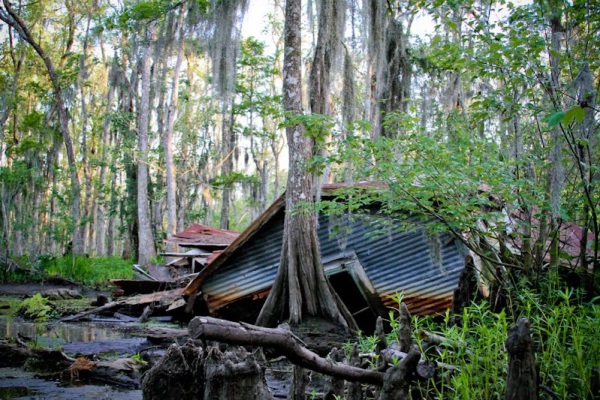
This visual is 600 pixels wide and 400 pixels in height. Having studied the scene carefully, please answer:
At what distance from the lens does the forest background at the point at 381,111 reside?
190 inches

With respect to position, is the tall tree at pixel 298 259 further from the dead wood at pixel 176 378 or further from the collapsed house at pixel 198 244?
the collapsed house at pixel 198 244

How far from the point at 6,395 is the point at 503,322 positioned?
5216mm

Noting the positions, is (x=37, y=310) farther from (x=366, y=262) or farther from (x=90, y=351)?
(x=366, y=262)

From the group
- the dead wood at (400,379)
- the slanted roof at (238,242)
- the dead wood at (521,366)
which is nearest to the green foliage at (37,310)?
the slanted roof at (238,242)

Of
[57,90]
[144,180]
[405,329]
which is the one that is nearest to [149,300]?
[405,329]

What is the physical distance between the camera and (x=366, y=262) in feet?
34.5

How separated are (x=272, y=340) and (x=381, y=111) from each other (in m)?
4.20

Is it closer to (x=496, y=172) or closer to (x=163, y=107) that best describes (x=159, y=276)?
(x=496, y=172)

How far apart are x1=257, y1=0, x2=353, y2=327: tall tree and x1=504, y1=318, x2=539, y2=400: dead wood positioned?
6.42 meters

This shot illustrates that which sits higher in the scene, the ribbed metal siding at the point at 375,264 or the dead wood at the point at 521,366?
the dead wood at the point at 521,366

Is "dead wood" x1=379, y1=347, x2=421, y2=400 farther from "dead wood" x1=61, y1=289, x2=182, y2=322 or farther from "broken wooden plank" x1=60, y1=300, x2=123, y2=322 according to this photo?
"broken wooden plank" x1=60, y1=300, x2=123, y2=322

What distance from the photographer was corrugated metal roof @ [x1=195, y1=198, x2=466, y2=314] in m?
9.80

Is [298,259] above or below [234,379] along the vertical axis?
below

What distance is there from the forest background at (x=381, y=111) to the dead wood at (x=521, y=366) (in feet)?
3.68
